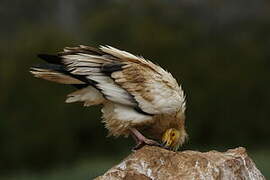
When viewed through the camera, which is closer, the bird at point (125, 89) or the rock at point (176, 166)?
the rock at point (176, 166)

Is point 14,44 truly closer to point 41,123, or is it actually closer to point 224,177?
point 41,123

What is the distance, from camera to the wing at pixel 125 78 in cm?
843

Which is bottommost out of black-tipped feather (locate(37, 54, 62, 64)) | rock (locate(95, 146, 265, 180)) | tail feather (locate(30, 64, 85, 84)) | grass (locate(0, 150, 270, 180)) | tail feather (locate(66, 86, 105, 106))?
grass (locate(0, 150, 270, 180))

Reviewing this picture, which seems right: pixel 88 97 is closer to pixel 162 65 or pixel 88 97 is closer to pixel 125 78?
pixel 125 78

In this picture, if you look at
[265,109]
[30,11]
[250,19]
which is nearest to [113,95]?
[265,109]

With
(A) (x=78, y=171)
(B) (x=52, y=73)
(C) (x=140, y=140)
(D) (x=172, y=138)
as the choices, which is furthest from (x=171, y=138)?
(A) (x=78, y=171)

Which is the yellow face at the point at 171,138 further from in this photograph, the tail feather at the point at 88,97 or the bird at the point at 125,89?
the tail feather at the point at 88,97

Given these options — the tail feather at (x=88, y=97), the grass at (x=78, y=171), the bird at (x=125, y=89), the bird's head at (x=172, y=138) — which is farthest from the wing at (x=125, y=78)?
the grass at (x=78, y=171)

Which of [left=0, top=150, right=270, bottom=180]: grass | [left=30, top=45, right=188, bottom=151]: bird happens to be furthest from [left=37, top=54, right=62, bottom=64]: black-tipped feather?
[left=0, top=150, right=270, bottom=180]: grass

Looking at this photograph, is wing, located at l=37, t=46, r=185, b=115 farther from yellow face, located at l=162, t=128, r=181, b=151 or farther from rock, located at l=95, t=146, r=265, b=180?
rock, located at l=95, t=146, r=265, b=180

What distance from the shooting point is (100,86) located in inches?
335

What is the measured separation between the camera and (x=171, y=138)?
859 cm

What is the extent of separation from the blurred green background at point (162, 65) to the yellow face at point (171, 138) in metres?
12.1

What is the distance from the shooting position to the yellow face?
336 inches
